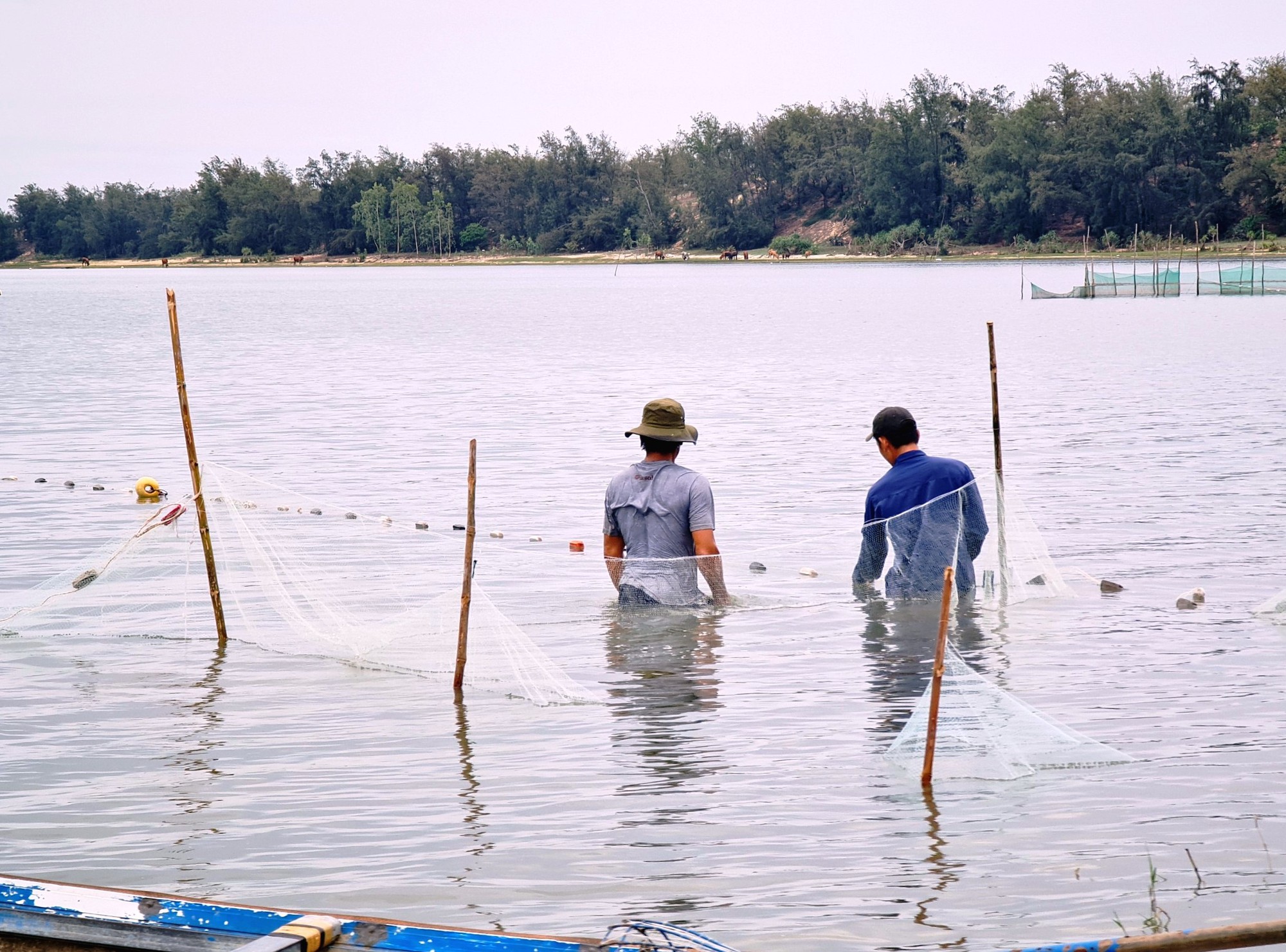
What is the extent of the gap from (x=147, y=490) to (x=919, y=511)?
9.77 m

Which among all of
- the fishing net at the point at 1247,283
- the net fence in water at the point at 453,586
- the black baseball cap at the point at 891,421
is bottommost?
the net fence in water at the point at 453,586

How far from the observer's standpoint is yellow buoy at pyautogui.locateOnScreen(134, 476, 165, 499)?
1592 centimetres

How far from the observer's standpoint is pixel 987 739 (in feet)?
22.0

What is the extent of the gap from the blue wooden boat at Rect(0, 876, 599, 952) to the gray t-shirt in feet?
14.7

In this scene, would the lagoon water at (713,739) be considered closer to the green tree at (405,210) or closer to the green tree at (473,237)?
the green tree at (405,210)

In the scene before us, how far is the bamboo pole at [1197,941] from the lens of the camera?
12.0 ft

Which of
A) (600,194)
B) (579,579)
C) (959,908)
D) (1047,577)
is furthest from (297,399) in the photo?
(600,194)

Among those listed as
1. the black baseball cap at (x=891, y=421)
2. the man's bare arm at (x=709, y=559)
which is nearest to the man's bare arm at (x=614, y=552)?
the man's bare arm at (x=709, y=559)

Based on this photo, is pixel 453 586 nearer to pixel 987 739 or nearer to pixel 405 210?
pixel 987 739

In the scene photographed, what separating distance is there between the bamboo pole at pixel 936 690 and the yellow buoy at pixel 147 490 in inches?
439

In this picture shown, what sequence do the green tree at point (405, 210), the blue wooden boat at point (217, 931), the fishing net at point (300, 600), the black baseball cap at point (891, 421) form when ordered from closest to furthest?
the blue wooden boat at point (217, 931), the fishing net at point (300, 600), the black baseball cap at point (891, 421), the green tree at point (405, 210)

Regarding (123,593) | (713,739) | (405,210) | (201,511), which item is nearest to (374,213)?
(405,210)

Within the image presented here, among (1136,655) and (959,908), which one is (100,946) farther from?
(1136,655)

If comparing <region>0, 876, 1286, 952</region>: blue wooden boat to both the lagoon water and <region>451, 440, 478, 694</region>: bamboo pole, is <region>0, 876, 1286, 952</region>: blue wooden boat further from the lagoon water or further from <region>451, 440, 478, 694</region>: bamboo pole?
<region>451, 440, 478, 694</region>: bamboo pole
